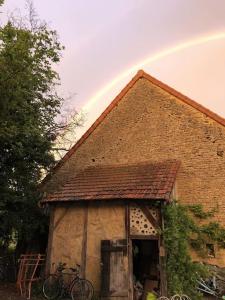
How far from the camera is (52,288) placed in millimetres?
10297

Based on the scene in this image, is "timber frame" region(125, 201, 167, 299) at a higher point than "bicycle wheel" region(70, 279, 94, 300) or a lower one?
higher

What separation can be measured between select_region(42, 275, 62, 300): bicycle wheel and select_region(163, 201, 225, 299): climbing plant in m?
3.48

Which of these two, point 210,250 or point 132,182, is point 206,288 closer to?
point 210,250

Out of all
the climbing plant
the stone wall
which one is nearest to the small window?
the climbing plant

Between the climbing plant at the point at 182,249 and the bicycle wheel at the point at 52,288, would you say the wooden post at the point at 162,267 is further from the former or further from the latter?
the bicycle wheel at the point at 52,288

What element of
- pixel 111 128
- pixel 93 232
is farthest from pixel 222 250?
pixel 111 128

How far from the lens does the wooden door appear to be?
9586mm

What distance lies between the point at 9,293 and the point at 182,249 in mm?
5837

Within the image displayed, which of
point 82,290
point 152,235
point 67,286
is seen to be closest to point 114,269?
point 82,290

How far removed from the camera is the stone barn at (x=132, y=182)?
33.4 ft

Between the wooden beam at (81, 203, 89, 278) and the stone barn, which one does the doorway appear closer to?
the stone barn

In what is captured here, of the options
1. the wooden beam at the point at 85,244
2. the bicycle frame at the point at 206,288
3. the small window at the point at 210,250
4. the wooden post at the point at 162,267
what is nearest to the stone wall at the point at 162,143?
the small window at the point at 210,250

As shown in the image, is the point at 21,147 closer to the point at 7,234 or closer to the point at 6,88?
the point at 6,88

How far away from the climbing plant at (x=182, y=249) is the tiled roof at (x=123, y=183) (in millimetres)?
797
